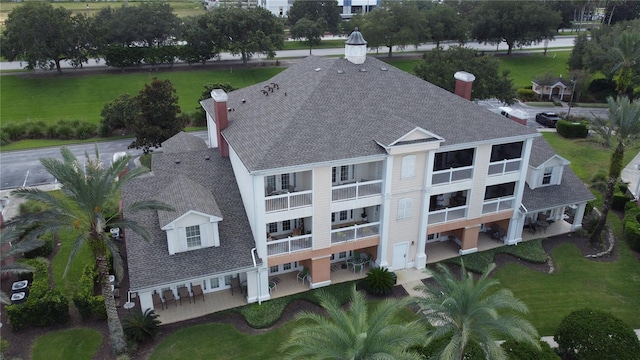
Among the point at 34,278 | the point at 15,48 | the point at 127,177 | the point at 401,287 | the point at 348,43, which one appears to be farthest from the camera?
the point at 15,48

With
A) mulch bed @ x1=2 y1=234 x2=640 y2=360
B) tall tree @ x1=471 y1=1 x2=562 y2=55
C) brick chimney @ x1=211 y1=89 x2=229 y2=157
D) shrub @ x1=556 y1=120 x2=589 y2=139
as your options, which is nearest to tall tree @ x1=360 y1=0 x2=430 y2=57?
tall tree @ x1=471 y1=1 x2=562 y2=55

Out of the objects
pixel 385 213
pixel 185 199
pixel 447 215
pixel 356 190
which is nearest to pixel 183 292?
pixel 185 199

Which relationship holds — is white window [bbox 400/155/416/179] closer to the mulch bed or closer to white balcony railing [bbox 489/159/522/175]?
white balcony railing [bbox 489/159/522/175]

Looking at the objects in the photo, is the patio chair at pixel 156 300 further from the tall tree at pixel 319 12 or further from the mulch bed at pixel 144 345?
the tall tree at pixel 319 12

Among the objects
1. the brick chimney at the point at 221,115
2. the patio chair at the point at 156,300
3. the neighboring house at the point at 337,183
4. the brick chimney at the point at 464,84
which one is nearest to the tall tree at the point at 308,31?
the neighboring house at the point at 337,183

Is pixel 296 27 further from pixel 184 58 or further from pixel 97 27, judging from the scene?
pixel 97 27

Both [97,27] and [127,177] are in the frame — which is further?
[97,27]

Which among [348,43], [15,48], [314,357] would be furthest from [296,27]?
[314,357]
